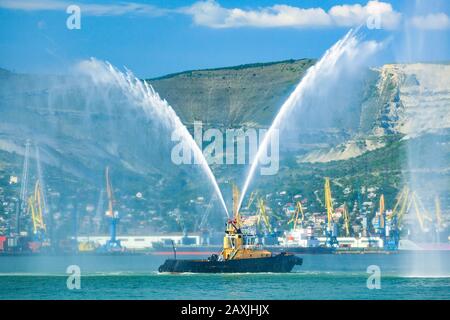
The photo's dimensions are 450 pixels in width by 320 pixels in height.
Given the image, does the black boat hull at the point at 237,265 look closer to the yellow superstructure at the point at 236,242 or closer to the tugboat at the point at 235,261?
the tugboat at the point at 235,261

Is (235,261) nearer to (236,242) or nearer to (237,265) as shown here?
(237,265)

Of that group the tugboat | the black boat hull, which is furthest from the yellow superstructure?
the black boat hull

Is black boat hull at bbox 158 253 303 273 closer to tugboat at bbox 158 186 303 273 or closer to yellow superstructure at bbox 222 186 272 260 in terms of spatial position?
tugboat at bbox 158 186 303 273

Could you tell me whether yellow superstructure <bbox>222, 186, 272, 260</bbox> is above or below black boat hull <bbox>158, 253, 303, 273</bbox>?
above

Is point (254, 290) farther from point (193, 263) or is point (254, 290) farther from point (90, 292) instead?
point (193, 263)

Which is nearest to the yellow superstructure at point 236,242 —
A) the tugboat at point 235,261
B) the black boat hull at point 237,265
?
the tugboat at point 235,261

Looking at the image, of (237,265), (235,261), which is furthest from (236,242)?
(237,265)
